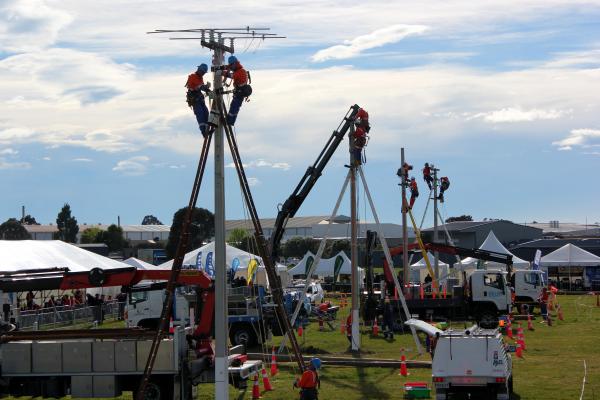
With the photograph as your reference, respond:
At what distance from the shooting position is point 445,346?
1997 centimetres

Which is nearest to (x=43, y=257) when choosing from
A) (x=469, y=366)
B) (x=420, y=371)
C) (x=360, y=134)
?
(x=360, y=134)

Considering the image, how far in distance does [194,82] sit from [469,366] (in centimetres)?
813

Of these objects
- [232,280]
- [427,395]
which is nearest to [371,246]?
[232,280]

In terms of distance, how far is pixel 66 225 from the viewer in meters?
138

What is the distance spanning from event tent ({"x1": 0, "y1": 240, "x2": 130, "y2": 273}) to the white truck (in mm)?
20375

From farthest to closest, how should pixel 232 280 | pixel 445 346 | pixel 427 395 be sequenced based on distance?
1. pixel 232 280
2. pixel 427 395
3. pixel 445 346

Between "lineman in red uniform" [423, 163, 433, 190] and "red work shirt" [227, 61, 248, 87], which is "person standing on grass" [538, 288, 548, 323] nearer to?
"lineman in red uniform" [423, 163, 433, 190]

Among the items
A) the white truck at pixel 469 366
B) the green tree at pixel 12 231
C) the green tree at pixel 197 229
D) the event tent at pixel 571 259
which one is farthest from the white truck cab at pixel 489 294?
the green tree at pixel 12 231

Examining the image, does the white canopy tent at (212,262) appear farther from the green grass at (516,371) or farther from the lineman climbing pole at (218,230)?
the lineman climbing pole at (218,230)

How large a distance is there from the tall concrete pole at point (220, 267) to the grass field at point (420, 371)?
390 cm

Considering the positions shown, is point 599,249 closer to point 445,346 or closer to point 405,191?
point 405,191

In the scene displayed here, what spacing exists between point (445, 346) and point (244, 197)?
5.25 metres

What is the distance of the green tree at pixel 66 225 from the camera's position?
136 m

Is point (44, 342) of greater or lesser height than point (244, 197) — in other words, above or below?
below
